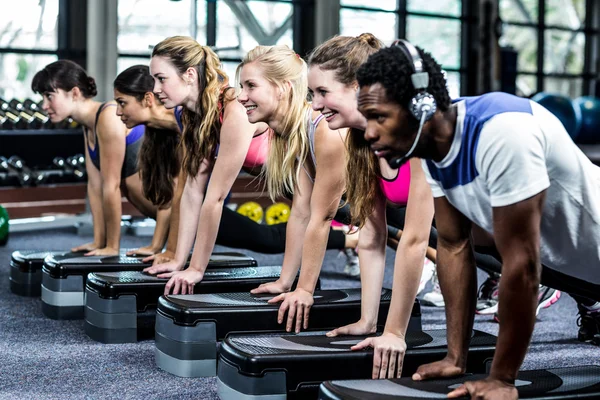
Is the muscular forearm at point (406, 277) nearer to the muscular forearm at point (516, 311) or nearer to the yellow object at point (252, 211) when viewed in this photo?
the muscular forearm at point (516, 311)

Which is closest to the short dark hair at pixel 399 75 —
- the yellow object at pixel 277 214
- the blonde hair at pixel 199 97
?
the blonde hair at pixel 199 97

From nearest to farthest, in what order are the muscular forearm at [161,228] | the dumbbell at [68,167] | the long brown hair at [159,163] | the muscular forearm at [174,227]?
the muscular forearm at [174,227] → the long brown hair at [159,163] → the muscular forearm at [161,228] → the dumbbell at [68,167]

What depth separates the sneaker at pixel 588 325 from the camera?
2.96 meters

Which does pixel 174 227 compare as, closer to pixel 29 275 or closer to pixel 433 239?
pixel 29 275

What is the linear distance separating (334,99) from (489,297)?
1.61 meters

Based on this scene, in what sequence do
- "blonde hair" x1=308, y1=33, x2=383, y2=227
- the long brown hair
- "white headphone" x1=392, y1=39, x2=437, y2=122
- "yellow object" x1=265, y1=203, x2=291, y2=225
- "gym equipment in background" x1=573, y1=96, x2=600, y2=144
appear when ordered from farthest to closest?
"gym equipment in background" x1=573, y1=96, x2=600, y2=144, "yellow object" x1=265, y1=203, x2=291, y2=225, the long brown hair, "blonde hair" x1=308, y1=33, x2=383, y2=227, "white headphone" x1=392, y1=39, x2=437, y2=122

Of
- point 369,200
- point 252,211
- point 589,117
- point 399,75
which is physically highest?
point 589,117

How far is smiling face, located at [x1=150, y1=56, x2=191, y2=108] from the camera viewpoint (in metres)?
3.02

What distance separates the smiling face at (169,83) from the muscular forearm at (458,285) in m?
1.47

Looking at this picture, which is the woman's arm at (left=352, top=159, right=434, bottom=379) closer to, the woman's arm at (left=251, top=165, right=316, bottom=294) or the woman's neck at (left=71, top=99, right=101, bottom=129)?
the woman's arm at (left=251, top=165, right=316, bottom=294)

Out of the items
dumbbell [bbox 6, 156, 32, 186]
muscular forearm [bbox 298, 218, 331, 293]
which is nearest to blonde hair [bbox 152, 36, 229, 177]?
muscular forearm [bbox 298, 218, 331, 293]

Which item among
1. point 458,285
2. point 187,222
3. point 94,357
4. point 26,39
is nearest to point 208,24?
point 26,39

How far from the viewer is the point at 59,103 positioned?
3.79 meters

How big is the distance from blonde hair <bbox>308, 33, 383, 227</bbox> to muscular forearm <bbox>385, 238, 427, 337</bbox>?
21 centimetres
